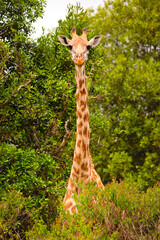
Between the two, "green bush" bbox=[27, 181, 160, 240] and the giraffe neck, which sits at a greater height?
the giraffe neck

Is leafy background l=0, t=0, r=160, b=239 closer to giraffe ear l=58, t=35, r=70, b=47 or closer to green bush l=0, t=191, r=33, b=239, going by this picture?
green bush l=0, t=191, r=33, b=239

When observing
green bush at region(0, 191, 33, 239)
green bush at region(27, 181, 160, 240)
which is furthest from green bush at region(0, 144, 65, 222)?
green bush at region(27, 181, 160, 240)

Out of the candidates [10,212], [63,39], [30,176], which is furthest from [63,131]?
[10,212]

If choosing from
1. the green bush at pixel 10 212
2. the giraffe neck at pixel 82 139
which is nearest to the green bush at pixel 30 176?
the green bush at pixel 10 212

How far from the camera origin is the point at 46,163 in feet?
32.8

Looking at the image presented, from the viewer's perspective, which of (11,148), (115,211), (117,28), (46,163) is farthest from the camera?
(117,28)

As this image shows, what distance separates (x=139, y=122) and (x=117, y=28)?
683 cm

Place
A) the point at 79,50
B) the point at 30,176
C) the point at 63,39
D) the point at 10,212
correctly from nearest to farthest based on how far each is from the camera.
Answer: the point at 79,50 < the point at 10,212 < the point at 63,39 < the point at 30,176

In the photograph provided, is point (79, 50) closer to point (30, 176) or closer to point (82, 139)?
point (82, 139)

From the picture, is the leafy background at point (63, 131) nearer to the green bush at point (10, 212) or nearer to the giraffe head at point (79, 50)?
the green bush at point (10, 212)

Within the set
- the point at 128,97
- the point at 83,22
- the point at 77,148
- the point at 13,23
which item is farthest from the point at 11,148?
the point at 128,97

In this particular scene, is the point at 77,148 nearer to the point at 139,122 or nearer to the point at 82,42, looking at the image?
the point at 82,42

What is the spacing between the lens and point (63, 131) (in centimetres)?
1190

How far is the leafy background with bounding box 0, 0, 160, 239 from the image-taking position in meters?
6.63
